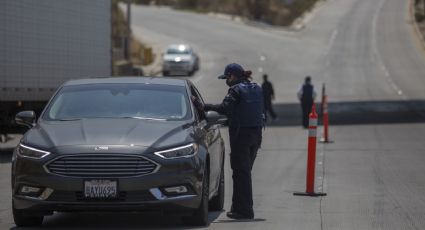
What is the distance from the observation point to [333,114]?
3834cm

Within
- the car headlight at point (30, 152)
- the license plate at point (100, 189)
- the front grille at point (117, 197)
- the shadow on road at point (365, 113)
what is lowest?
the shadow on road at point (365, 113)

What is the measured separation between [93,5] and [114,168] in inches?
627

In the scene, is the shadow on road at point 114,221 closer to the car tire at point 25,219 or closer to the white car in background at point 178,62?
the car tire at point 25,219

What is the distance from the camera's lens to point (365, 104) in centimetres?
4247

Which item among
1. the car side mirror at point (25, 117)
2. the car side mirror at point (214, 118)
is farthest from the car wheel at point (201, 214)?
the car side mirror at point (25, 117)

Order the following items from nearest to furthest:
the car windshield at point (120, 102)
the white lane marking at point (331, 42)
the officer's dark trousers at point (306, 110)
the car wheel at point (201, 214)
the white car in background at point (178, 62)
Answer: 1. the car wheel at point (201, 214)
2. the car windshield at point (120, 102)
3. the officer's dark trousers at point (306, 110)
4. the white car in background at point (178, 62)
5. the white lane marking at point (331, 42)

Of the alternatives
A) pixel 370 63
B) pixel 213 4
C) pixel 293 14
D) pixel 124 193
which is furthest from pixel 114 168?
pixel 213 4

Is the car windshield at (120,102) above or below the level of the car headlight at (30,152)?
above

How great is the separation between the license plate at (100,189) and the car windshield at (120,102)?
138 centimetres

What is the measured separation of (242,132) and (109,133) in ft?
6.56

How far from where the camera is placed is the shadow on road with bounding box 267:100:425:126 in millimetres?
34672

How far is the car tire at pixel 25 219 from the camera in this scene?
10969 millimetres

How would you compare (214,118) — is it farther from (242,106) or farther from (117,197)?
(117,197)

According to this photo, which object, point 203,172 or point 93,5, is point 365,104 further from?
point 203,172
